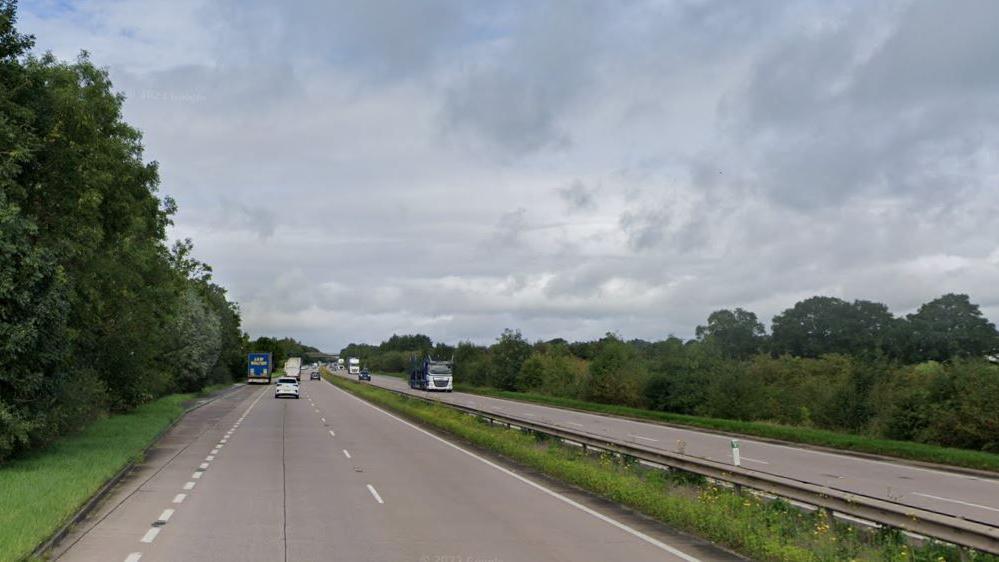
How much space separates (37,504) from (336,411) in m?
35.2

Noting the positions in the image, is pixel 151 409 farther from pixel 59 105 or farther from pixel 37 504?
pixel 37 504

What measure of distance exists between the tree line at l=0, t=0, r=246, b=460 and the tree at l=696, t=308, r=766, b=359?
96445 millimetres

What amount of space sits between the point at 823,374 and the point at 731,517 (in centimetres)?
3600

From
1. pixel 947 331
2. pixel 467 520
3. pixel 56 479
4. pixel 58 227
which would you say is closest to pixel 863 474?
pixel 467 520

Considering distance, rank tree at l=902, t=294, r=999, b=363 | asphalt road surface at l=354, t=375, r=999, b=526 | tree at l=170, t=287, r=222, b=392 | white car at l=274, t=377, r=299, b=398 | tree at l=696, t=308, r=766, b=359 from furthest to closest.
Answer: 1. tree at l=696, t=308, r=766, b=359
2. tree at l=902, t=294, r=999, b=363
3. white car at l=274, t=377, r=299, b=398
4. tree at l=170, t=287, r=222, b=392
5. asphalt road surface at l=354, t=375, r=999, b=526

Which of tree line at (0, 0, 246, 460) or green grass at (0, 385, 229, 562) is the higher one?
tree line at (0, 0, 246, 460)

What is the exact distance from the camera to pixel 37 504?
11992mm

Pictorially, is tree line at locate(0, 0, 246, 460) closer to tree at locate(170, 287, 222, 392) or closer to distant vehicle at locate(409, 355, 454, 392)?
tree at locate(170, 287, 222, 392)

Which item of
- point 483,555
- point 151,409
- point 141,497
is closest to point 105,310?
point 151,409

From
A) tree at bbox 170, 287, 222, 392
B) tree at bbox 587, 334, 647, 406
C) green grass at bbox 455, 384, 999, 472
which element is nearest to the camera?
green grass at bbox 455, 384, 999, 472

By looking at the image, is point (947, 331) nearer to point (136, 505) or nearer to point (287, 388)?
point (287, 388)

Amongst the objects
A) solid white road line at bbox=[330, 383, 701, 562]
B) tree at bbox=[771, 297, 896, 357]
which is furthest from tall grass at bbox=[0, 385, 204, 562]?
tree at bbox=[771, 297, 896, 357]

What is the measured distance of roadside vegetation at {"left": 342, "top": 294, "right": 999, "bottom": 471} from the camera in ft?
92.9

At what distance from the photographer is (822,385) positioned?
38250 mm
